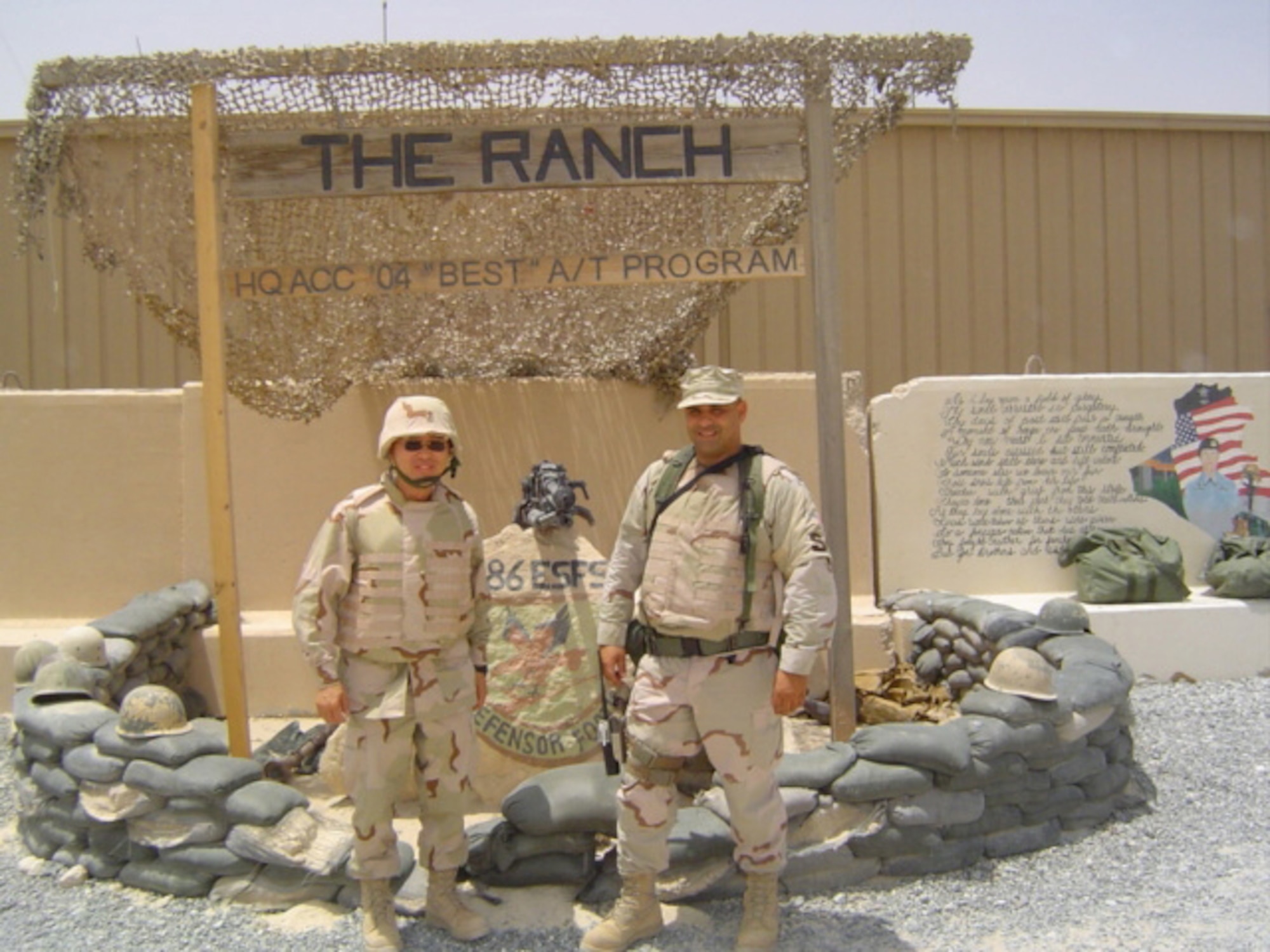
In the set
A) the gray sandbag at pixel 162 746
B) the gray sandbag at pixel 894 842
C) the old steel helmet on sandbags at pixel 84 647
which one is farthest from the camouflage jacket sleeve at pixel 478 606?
the old steel helmet on sandbags at pixel 84 647

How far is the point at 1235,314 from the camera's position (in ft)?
34.9

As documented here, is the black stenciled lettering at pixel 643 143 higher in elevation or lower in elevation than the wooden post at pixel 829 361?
higher

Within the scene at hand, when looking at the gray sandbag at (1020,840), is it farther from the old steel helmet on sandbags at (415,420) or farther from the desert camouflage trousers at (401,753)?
the old steel helmet on sandbags at (415,420)

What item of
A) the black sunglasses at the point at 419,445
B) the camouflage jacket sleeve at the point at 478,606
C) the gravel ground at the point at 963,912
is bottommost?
the gravel ground at the point at 963,912

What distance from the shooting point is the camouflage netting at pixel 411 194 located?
5.07m

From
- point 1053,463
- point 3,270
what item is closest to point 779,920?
point 1053,463

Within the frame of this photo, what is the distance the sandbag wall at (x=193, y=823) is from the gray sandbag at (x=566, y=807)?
15.9 inches

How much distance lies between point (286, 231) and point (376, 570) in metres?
2.56

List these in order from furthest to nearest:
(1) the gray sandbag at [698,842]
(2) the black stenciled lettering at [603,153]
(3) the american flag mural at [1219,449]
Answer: (3) the american flag mural at [1219,449]
(2) the black stenciled lettering at [603,153]
(1) the gray sandbag at [698,842]

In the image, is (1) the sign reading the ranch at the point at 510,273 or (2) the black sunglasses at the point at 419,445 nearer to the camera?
(2) the black sunglasses at the point at 419,445

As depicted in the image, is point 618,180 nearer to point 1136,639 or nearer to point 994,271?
point 1136,639

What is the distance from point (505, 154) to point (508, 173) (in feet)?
0.27

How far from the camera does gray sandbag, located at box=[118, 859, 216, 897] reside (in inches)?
152

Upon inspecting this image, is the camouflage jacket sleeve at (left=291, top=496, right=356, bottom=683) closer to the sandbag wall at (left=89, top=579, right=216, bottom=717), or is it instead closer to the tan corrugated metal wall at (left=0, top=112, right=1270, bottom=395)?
the sandbag wall at (left=89, top=579, right=216, bottom=717)
